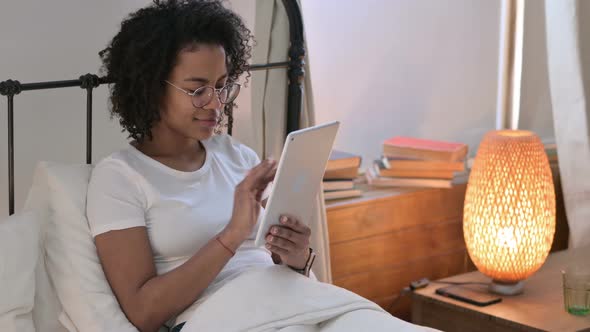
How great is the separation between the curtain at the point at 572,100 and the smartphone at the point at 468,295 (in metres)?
0.55

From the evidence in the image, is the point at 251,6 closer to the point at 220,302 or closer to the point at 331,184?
the point at 331,184

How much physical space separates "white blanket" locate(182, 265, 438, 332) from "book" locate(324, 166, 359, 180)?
978mm

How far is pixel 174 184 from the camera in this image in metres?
1.95

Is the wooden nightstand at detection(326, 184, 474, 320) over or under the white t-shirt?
under

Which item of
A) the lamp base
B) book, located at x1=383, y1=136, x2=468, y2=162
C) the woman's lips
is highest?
the woman's lips

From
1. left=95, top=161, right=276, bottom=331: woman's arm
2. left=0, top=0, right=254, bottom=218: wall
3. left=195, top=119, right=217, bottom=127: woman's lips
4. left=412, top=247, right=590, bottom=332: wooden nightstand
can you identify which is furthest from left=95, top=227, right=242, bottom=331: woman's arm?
left=412, top=247, right=590, bottom=332: wooden nightstand

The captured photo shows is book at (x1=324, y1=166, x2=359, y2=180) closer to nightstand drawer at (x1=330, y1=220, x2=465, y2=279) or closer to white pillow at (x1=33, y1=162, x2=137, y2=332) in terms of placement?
nightstand drawer at (x1=330, y1=220, x2=465, y2=279)

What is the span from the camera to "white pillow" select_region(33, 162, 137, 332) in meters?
1.81

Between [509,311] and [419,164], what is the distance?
60cm

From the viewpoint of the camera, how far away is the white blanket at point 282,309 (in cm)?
176

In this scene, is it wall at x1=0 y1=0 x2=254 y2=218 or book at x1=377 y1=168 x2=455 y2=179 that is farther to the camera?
A: book at x1=377 y1=168 x2=455 y2=179

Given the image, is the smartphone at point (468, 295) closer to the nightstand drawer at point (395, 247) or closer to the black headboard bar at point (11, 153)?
the nightstand drawer at point (395, 247)

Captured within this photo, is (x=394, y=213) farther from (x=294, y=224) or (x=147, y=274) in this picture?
(x=147, y=274)

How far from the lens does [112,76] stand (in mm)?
2004
